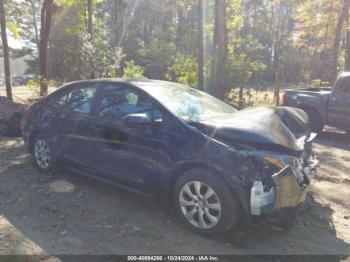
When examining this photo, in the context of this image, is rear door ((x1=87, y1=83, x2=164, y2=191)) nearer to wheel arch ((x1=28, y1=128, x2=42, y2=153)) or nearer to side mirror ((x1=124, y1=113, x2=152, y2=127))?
A: side mirror ((x1=124, y1=113, x2=152, y2=127))

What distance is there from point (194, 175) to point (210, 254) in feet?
2.71

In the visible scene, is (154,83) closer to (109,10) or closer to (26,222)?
(26,222)

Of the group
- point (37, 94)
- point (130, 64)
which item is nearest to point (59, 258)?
point (37, 94)

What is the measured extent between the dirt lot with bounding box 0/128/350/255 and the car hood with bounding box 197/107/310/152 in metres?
1.00

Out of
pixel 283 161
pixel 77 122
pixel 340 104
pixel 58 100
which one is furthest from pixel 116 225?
pixel 340 104

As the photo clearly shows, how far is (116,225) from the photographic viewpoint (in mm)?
4465

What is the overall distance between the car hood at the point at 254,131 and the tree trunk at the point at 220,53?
907cm

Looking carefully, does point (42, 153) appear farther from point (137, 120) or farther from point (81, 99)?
point (137, 120)

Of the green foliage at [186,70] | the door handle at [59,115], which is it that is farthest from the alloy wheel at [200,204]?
the green foliage at [186,70]

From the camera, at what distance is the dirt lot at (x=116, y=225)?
157 inches

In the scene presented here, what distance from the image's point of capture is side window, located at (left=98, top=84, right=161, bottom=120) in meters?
4.77

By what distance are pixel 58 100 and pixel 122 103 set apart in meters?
1.46

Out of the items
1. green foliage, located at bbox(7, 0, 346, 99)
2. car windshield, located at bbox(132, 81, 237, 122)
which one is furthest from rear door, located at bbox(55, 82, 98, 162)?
green foliage, located at bbox(7, 0, 346, 99)

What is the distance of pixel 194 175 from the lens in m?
4.19
